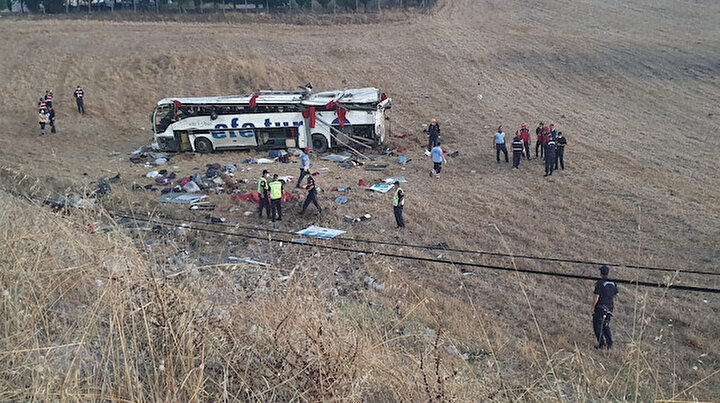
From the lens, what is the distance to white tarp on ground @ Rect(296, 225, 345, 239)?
13.0 meters

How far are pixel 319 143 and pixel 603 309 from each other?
13.1m

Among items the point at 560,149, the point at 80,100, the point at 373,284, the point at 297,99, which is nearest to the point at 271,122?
the point at 297,99

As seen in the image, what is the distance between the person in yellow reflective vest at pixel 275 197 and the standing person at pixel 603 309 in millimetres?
7627

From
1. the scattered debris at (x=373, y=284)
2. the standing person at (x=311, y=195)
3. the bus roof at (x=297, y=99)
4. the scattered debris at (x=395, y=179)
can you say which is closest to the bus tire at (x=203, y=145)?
the bus roof at (x=297, y=99)

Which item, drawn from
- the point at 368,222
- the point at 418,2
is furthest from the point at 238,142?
the point at 418,2

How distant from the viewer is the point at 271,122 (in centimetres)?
1939

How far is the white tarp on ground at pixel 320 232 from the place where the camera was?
42.5 ft

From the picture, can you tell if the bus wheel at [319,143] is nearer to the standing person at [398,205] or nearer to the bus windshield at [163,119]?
the bus windshield at [163,119]

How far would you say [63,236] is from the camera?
5.97 meters

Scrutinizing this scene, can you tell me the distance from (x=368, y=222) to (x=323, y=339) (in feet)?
31.0

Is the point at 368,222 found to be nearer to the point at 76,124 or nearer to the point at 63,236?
the point at 63,236

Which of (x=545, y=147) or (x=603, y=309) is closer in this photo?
(x=603, y=309)

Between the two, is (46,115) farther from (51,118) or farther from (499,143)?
(499,143)

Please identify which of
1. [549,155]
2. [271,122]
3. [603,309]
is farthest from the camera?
[271,122]
